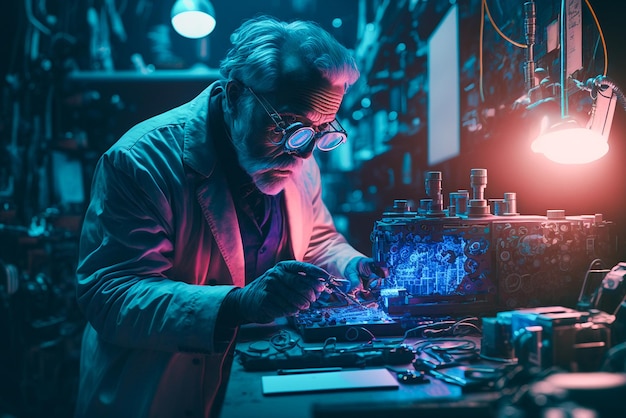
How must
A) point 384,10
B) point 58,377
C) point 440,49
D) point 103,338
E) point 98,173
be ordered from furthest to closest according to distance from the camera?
point 384,10 → point 58,377 → point 440,49 → point 98,173 → point 103,338

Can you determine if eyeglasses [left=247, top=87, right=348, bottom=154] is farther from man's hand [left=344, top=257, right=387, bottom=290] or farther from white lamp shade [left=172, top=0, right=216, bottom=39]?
white lamp shade [left=172, top=0, right=216, bottom=39]

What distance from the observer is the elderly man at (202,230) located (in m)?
1.63

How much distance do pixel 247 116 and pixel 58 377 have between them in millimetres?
3190

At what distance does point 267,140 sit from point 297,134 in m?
0.18

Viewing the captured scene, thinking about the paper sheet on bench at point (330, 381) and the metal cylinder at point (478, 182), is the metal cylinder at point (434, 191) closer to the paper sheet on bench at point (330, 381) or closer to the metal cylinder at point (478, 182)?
the metal cylinder at point (478, 182)

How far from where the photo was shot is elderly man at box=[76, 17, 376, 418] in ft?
5.33

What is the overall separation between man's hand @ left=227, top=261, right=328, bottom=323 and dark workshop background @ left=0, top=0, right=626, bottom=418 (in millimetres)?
1296

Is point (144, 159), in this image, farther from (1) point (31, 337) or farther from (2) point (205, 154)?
(1) point (31, 337)

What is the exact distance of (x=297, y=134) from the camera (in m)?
1.88

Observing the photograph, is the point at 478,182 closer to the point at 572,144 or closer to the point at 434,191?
the point at 434,191

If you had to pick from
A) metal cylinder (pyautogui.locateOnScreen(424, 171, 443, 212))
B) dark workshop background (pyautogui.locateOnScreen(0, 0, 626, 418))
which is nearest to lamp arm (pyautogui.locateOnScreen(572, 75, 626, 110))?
dark workshop background (pyautogui.locateOnScreen(0, 0, 626, 418))

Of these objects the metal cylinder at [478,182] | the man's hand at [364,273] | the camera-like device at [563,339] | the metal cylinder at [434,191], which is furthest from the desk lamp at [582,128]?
the man's hand at [364,273]

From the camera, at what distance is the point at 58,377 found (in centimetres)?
396

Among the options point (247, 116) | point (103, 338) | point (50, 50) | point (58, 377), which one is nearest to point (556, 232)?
point (247, 116)
